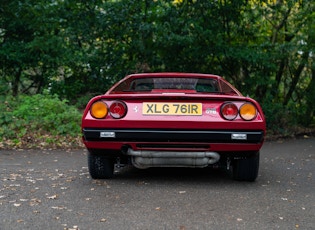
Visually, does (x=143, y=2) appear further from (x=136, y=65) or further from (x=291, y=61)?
(x=291, y=61)

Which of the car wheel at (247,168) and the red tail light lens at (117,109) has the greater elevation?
the red tail light lens at (117,109)

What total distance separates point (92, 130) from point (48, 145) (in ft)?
14.6

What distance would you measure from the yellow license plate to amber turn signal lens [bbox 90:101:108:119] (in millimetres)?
422

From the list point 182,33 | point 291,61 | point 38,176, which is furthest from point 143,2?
point 38,176

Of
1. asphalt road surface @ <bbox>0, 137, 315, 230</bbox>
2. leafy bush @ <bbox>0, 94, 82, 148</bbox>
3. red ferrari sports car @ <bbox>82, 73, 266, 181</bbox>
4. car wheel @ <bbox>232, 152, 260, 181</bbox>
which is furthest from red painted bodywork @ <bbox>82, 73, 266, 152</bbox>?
leafy bush @ <bbox>0, 94, 82, 148</bbox>

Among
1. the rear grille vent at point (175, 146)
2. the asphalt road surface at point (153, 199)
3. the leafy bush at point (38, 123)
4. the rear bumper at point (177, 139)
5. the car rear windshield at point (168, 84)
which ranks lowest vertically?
the leafy bush at point (38, 123)

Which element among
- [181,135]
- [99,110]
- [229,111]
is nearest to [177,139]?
[181,135]

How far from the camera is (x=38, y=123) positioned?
33.2 ft

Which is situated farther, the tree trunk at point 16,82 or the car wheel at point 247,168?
the tree trunk at point 16,82

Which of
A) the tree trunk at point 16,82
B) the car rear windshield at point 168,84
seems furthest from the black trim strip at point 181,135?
the tree trunk at point 16,82

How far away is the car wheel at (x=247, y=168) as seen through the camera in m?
5.23

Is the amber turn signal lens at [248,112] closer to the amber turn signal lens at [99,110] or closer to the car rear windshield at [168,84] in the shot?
the car rear windshield at [168,84]

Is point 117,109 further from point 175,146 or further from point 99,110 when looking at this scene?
point 175,146

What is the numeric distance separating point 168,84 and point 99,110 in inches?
53.2
